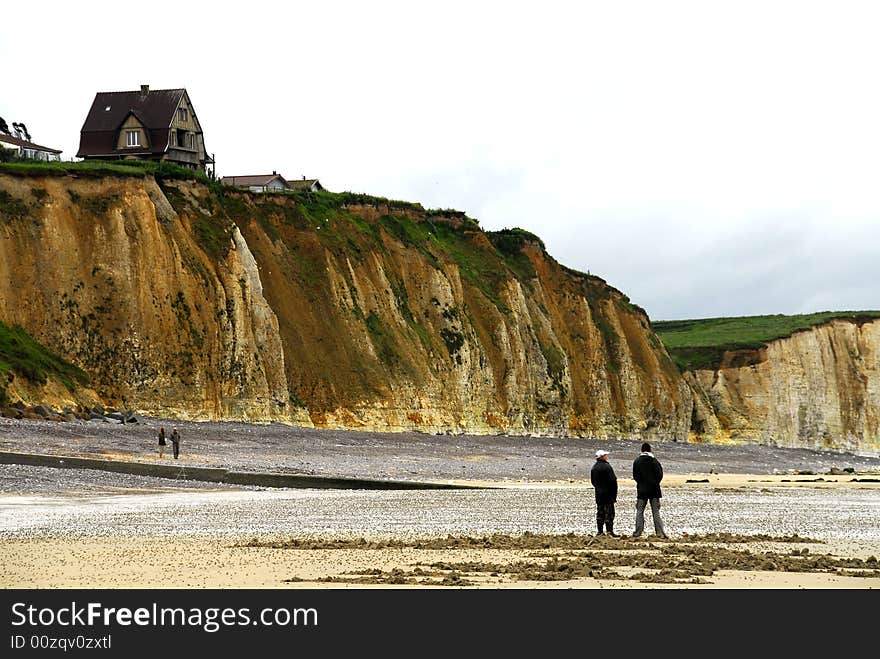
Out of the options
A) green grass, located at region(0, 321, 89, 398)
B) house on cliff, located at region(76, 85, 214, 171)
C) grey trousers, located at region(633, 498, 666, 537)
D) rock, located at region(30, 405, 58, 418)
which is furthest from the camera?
house on cliff, located at region(76, 85, 214, 171)

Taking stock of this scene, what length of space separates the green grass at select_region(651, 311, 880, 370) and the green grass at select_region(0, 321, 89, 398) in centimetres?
6292

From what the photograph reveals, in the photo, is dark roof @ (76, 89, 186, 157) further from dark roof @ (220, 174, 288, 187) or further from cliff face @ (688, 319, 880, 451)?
cliff face @ (688, 319, 880, 451)

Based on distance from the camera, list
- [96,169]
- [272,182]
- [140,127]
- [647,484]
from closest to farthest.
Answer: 1. [647,484]
2. [96,169]
3. [140,127]
4. [272,182]

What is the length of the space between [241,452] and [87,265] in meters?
16.1

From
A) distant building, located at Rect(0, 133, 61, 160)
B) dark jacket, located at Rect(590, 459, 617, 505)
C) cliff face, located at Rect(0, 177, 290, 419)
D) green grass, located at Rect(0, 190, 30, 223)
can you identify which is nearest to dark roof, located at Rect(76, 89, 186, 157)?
distant building, located at Rect(0, 133, 61, 160)

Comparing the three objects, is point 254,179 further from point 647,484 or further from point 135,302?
point 647,484

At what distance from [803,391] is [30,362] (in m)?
70.7

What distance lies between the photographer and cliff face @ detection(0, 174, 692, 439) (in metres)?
55.0

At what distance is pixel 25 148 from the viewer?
259ft

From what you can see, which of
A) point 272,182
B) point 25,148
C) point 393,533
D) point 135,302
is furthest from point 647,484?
point 272,182
